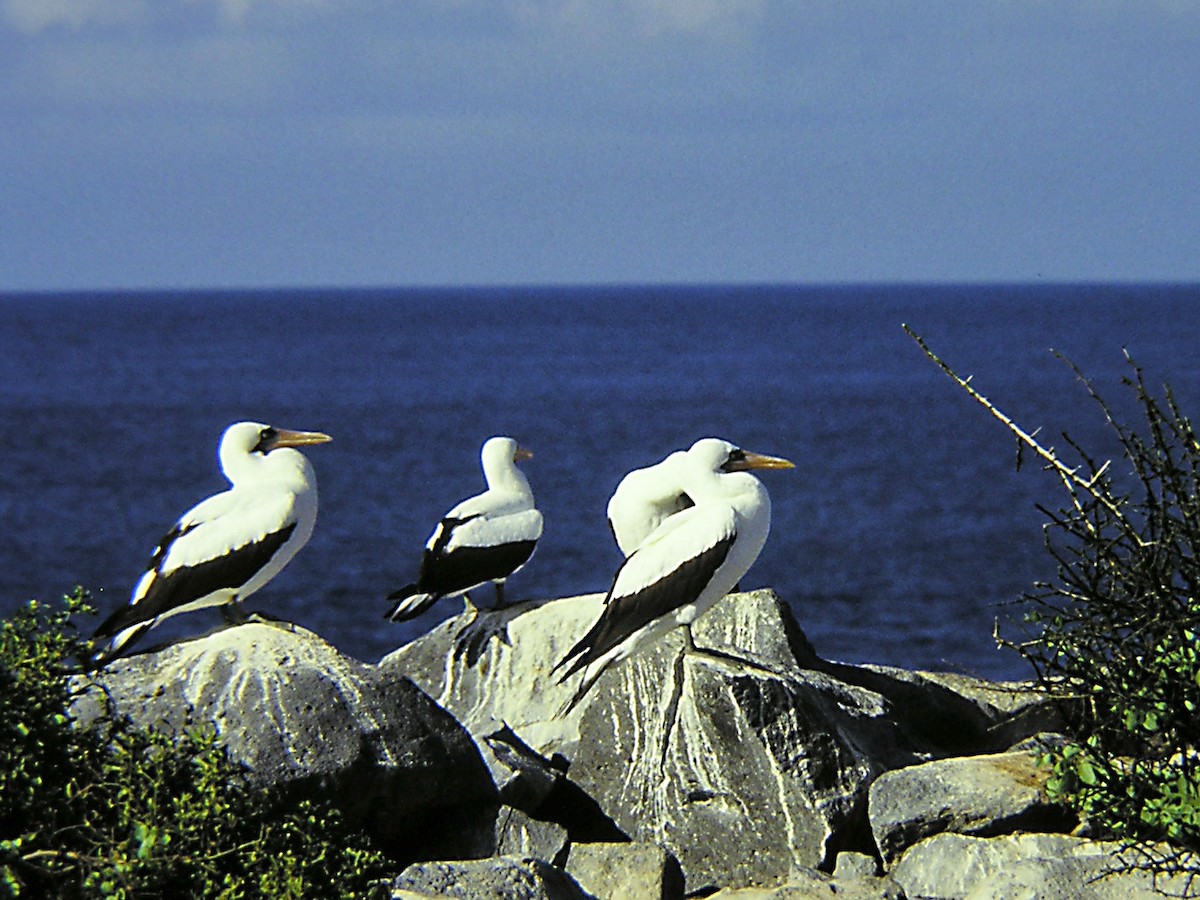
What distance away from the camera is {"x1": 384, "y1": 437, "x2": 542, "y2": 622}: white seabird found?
35.2 feet

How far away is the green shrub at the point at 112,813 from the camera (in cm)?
473

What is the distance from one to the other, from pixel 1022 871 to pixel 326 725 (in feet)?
8.72

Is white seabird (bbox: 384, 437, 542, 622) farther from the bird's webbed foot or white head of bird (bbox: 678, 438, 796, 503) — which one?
white head of bird (bbox: 678, 438, 796, 503)

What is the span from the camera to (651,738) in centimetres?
828

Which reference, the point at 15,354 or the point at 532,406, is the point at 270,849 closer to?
the point at 532,406

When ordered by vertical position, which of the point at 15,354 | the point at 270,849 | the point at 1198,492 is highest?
the point at 1198,492

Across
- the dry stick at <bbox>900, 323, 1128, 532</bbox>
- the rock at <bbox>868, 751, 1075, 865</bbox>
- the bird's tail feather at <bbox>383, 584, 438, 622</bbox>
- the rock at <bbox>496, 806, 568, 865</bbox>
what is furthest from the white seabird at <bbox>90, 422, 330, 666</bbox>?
the dry stick at <bbox>900, 323, 1128, 532</bbox>

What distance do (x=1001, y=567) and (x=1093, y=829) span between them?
20.6 metres

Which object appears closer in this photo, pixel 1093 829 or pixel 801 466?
pixel 1093 829

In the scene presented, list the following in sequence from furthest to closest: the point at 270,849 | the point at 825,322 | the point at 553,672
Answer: the point at 825,322 → the point at 553,672 → the point at 270,849

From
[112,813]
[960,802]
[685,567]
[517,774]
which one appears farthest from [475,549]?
[112,813]

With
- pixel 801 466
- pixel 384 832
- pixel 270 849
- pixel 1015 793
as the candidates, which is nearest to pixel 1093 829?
pixel 1015 793

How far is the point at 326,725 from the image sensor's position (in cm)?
701

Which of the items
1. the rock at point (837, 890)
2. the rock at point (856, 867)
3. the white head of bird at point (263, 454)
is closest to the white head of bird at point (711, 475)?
the white head of bird at point (263, 454)
